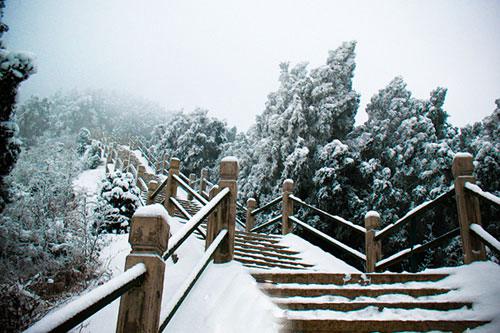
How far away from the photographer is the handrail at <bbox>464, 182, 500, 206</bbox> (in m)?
3.39

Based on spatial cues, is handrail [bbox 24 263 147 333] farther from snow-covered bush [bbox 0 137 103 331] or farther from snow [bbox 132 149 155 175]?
snow [bbox 132 149 155 175]

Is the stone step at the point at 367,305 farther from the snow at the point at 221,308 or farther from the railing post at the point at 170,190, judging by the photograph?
the railing post at the point at 170,190

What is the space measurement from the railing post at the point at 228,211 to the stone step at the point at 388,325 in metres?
1.40

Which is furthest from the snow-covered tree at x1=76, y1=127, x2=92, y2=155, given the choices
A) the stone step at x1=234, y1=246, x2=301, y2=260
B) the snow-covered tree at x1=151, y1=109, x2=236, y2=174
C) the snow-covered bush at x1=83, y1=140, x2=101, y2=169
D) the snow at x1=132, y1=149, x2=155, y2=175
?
the stone step at x1=234, y1=246, x2=301, y2=260

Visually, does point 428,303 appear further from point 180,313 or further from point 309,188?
point 309,188

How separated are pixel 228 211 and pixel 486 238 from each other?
2821 millimetres

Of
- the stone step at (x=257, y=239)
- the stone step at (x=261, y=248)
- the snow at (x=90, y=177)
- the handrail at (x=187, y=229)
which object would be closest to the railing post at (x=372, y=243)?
the stone step at (x=261, y=248)

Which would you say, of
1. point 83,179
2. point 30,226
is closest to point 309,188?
point 30,226

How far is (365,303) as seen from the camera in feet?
9.81

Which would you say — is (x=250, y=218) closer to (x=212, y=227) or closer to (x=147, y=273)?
(x=212, y=227)

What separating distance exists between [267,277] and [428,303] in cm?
154

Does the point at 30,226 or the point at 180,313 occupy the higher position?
the point at 30,226

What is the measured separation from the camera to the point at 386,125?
1423 centimetres

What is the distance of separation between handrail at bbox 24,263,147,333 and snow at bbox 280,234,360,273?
392 centimetres
